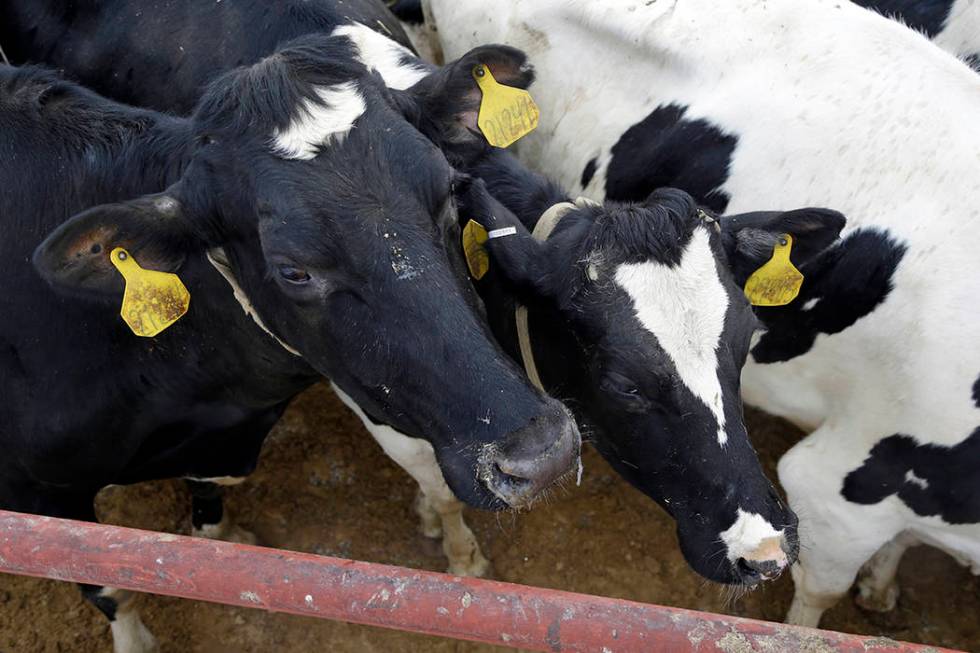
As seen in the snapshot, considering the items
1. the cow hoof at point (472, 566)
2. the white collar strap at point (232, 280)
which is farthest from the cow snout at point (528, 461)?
the cow hoof at point (472, 566)

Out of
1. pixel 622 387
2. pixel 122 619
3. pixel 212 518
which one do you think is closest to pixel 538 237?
pixel 622 387

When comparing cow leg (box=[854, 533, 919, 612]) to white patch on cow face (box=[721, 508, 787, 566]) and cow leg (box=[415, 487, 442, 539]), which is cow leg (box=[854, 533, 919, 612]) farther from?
cow leg (box=[415, 487, 442, 539])

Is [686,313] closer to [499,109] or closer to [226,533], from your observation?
[499,109]

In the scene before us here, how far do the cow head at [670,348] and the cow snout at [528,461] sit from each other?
1.57 feet

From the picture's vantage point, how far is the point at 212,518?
14.2 feet

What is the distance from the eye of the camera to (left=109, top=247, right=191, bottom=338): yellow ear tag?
247 cm

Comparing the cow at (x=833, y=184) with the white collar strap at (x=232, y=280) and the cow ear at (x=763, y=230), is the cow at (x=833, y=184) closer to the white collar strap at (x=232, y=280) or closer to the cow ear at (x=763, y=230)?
the cow ear at (x=763, y=230)

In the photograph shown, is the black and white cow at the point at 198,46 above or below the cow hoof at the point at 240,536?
above

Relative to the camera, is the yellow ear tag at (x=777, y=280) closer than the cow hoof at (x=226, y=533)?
Yes

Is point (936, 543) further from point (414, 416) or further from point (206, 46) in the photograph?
A: point (206, 46)

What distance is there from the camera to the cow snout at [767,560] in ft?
8.45

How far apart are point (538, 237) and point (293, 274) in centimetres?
91

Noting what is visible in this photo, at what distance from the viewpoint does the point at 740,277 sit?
2932 millimetres

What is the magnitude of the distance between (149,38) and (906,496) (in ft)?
12.4
